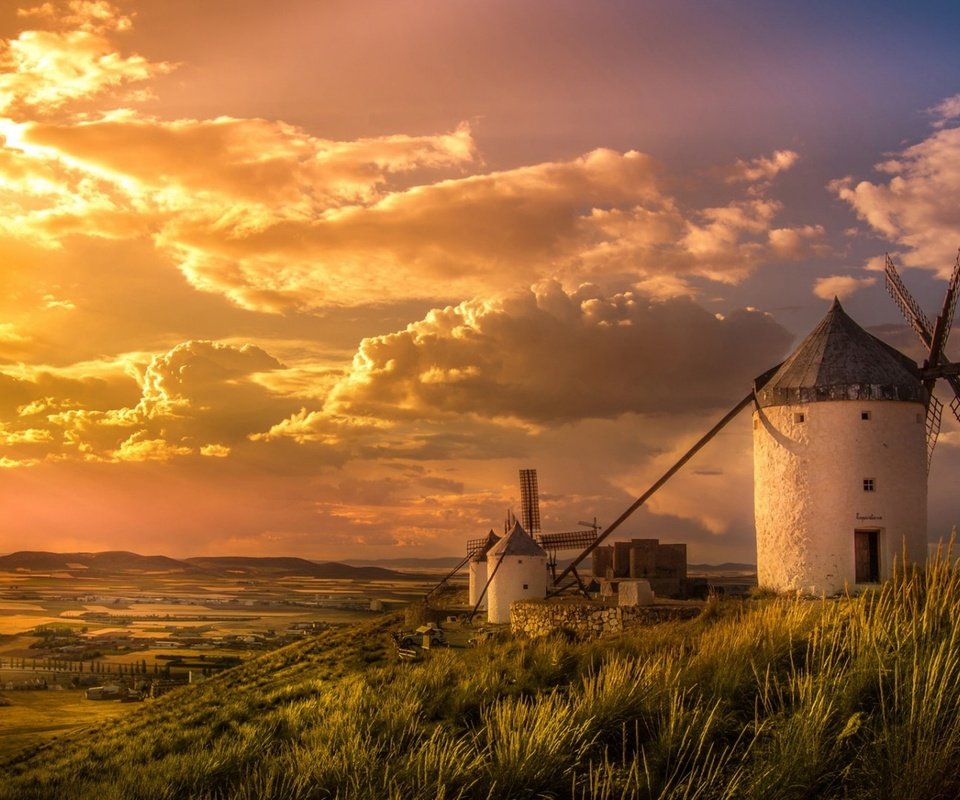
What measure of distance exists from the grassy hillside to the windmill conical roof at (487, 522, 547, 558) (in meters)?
18.7

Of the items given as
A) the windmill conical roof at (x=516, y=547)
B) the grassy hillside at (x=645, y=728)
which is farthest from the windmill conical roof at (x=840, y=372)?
the windmill conical roof at (x=516, y=547)

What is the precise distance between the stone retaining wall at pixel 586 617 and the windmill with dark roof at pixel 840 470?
2.72 metres

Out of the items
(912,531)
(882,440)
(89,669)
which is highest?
(882,440)

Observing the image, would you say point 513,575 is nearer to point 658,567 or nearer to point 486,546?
point 658,567

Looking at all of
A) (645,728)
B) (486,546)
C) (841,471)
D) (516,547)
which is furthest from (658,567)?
(645,728)

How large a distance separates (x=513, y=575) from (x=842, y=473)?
13463 mm

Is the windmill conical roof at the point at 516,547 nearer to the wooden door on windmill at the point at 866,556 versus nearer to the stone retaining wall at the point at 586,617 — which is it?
the stone retaining wall at the point at 586,617

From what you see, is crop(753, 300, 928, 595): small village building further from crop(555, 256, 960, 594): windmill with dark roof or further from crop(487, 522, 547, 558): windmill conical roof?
crop(487, 522, 547, 558): windmill conical roof

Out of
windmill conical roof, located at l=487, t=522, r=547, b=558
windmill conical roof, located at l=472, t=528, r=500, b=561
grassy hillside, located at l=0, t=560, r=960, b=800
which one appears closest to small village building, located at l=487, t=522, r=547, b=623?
windmill conical roof, located at l=487, t=522, r=547, b=558

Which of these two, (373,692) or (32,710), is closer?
(373,692)

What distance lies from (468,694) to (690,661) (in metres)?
2.65

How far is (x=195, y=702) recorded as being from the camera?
25.7 meters

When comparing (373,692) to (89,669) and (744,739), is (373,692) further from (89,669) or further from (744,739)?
(89,669)

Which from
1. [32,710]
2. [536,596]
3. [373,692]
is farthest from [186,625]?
[373,692]
